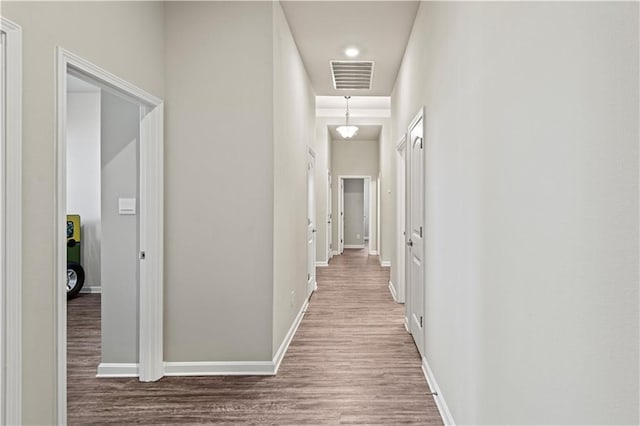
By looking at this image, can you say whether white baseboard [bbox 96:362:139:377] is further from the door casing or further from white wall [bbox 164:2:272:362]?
the door casing

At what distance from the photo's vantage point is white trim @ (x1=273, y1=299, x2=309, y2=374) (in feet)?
11.0

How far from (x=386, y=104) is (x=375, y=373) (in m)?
6.31

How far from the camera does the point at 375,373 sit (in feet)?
10.8

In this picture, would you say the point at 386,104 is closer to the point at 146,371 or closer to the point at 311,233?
the point at 311,233

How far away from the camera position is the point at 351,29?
396 cm

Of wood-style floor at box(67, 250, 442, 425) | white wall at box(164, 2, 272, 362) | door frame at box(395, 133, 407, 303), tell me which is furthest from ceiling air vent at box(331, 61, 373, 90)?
wood-style floor at box(67, 250, 442, 425)

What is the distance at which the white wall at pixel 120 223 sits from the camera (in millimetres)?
3186

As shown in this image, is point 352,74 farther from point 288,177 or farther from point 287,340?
point 287,340

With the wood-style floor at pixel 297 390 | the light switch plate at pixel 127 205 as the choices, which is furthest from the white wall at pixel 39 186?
the light switch plate at pixel 127 205

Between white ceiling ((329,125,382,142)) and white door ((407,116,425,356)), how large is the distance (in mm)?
5170

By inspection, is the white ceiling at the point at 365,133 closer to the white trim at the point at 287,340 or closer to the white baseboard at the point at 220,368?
the white trim at the point at 287,340

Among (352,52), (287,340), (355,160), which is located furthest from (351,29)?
(355,160)

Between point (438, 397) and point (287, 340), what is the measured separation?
1.55 m

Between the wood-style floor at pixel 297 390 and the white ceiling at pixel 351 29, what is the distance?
2875 mm
